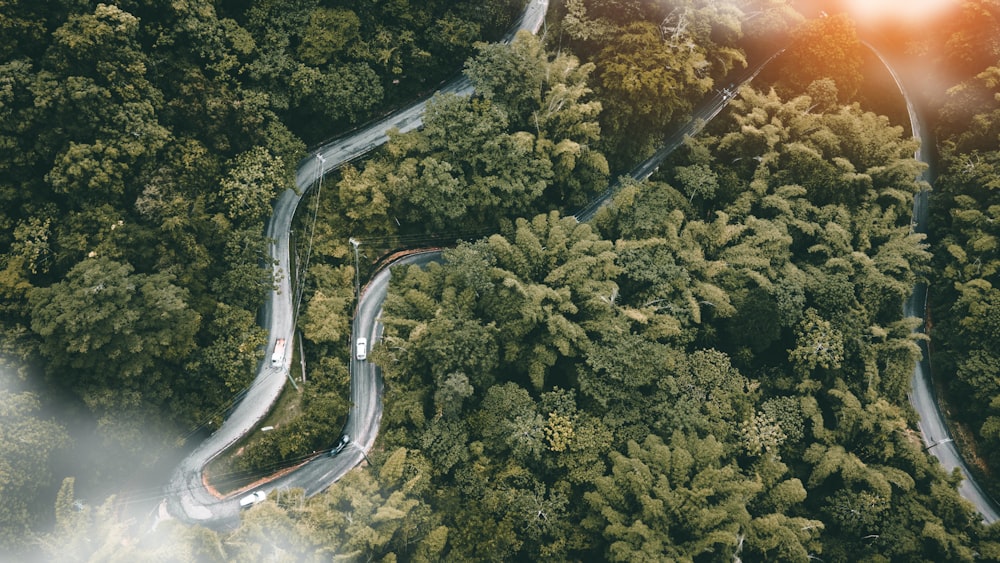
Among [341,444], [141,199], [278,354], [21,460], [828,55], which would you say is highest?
[828,55]

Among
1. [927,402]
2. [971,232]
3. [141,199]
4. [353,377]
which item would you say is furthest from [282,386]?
[971,232]

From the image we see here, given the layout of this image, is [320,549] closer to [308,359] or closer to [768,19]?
[308,359]

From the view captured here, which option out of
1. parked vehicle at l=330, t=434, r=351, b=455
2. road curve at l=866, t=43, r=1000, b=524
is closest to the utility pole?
parked vehicle at l=330, t=434, r=351, b=455

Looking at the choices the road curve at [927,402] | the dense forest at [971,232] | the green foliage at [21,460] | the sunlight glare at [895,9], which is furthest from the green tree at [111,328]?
the sunlight glare at [895,9]

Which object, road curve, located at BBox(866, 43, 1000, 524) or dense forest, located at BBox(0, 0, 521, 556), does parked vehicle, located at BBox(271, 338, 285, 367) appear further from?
road curve, located at BBox(866, 43, 1000, 524)

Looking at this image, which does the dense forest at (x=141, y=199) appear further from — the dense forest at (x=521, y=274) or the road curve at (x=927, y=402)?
the road curve at (x=927, y=402)

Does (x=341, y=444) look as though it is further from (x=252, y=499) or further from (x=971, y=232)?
(x=971, y=232)
